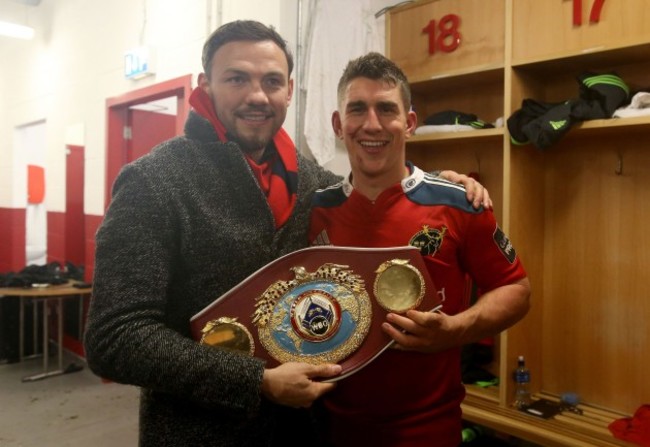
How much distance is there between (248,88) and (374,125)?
0.31 meters

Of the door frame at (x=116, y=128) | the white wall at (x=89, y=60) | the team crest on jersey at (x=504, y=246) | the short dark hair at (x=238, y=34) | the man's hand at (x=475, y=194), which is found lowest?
the team crest on jersey at (x=504, y=246)

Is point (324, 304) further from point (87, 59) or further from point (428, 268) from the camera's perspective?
point (87, 59)

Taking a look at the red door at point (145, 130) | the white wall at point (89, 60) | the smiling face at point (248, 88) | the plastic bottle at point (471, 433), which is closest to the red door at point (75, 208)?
the white wall at point (89, 60)

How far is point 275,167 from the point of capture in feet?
4.31

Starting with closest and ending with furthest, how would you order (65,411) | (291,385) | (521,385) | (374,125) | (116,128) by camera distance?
(291,385)
(374,125)
(521,385)
(65,411)
(116,128)

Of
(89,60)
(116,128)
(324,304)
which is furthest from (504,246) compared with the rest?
(89,60)

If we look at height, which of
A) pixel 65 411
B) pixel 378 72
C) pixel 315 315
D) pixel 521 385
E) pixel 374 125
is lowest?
pixel 65 411

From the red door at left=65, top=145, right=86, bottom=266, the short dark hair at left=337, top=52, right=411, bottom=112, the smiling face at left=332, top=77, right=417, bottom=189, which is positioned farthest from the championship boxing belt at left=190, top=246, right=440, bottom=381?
the red door at left=65, top=145, right=86, bottom=266

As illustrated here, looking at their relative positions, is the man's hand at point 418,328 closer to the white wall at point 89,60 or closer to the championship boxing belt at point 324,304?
the championship boxing belt at point 324,304

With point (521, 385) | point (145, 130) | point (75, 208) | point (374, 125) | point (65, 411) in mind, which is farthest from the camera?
point (75, 208)

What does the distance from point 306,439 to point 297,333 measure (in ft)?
1.11

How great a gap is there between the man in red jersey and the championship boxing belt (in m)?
0.16

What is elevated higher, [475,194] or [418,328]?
[475,194]

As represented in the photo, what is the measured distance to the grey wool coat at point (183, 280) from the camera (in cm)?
99
